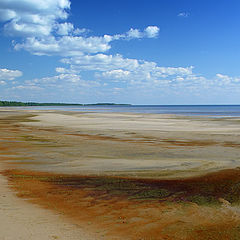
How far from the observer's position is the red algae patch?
649 centimetres

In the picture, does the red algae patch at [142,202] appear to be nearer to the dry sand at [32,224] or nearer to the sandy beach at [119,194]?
the sandy beach at [119,194]

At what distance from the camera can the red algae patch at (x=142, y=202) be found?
21.3ft

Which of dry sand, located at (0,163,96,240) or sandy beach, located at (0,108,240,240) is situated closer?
dry sand, located at (0,163,96,240)

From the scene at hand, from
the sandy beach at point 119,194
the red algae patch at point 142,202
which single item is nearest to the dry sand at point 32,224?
the sandy beach at point 119,194

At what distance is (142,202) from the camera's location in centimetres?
830

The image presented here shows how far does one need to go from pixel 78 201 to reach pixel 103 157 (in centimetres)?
663

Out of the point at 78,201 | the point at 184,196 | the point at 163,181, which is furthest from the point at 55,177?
the point at 184,196

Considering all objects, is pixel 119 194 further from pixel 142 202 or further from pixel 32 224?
pixel 32 224

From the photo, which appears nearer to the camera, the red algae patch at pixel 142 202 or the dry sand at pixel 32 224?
the dry sand at pixel 32 224

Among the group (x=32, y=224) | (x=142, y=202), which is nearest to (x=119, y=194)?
(x=142, y=202)

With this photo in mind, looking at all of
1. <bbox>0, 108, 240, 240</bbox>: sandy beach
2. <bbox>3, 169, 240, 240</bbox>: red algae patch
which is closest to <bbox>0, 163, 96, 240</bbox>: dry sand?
<bbox>0, 108, 240, 240</bbox>: sandy beach

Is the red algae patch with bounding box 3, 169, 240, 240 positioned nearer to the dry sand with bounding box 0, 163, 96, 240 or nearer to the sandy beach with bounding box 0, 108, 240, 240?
the sandy beach with bounding box 0, 108, 240, 240

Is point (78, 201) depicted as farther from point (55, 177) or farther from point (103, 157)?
point (103, 157)

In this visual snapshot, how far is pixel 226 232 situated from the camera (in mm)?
6395
